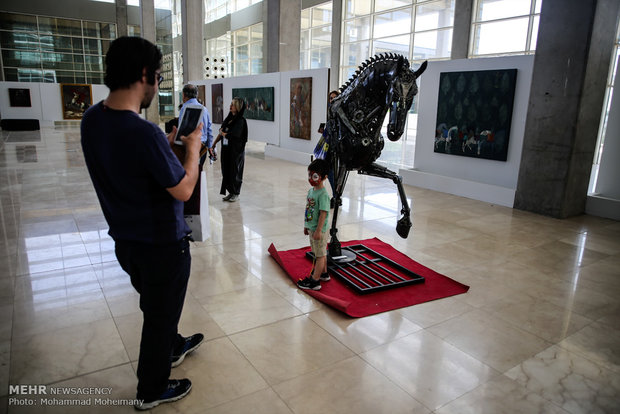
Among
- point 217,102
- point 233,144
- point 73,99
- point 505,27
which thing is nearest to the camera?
point 233,144

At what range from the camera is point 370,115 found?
4730 millimetres

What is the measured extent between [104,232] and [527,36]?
1687 cm

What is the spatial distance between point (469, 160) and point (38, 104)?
2655 cm

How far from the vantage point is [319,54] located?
96.6ft

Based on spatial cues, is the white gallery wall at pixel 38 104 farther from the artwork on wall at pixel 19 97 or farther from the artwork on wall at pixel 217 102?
the artwork on wall at pixel 217 102

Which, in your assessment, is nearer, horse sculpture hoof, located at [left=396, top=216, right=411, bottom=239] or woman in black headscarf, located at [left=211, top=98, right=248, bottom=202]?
horse sculpture hoof, located at [left=396, top=216, right=411, bottom=239]

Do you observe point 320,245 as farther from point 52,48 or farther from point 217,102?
point 52,48

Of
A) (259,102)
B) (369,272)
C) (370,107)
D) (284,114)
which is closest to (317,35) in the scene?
(259,102)

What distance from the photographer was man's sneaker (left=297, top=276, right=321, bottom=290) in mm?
4562

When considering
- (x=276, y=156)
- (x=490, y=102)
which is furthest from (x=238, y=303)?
(x=276, y=156)

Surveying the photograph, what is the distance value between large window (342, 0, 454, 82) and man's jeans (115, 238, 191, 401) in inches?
816

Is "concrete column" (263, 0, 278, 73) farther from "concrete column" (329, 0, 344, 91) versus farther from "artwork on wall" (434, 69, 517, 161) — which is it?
"artwork on wall" (434, 69, 517, 161)

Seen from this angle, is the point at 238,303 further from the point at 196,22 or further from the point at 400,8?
the point at 196,22

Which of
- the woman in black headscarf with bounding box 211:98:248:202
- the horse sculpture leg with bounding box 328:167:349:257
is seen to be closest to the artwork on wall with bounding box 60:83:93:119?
the woman in black headscarf with bounding box 211:98:248:202
